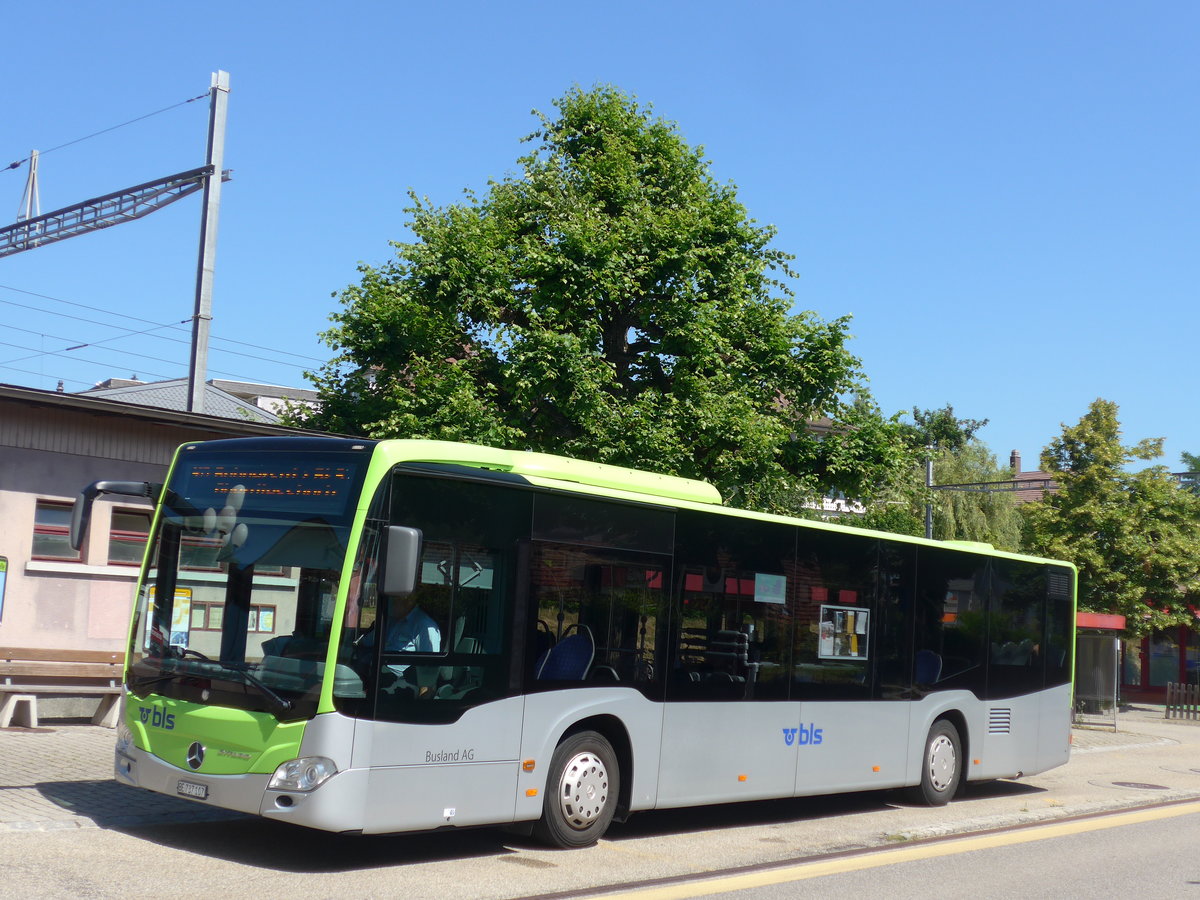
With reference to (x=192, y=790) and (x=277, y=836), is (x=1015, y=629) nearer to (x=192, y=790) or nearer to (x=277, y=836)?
(x=277, y=836)

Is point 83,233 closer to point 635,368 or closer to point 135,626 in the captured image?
point 635,368

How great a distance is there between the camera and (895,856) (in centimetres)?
1042

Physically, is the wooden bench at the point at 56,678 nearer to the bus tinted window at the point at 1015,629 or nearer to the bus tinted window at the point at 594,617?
the bus tinted window at the point at 594,617

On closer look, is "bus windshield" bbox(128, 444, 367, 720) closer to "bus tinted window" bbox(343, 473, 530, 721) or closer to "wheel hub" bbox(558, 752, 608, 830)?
"bus tinted window" bbox(343, 473, 530, 721)

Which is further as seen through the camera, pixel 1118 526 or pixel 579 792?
pixel 1118 526

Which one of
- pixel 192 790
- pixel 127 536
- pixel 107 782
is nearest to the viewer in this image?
pixel 192 790

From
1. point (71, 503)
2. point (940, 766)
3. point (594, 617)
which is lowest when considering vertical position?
point (940, 766)

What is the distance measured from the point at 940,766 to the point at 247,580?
848 cm

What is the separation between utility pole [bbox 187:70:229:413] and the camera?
66.5 ft

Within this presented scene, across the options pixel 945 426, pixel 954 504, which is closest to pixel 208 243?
pixel 954 504

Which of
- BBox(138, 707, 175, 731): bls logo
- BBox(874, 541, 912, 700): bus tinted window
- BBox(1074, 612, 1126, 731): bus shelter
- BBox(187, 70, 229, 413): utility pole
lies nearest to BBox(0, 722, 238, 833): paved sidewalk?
BBox(138, 707, 175, 731): bls logo

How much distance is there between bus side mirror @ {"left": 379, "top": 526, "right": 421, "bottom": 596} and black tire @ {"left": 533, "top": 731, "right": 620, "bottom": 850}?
7.54 feet

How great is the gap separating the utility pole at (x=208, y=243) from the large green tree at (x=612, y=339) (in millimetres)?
4822

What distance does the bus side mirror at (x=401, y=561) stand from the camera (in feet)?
26.4
